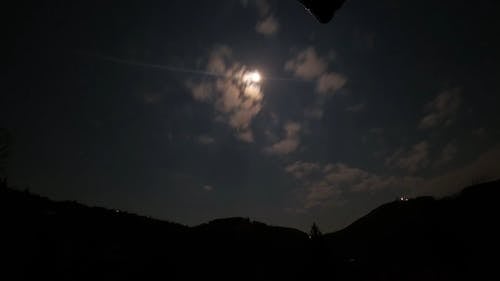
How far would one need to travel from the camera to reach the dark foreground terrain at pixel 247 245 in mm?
12531

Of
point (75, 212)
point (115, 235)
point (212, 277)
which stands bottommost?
point (212, 277)

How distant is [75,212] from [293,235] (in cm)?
2000

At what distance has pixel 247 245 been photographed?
76.1ft

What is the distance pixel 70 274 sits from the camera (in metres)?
11.8

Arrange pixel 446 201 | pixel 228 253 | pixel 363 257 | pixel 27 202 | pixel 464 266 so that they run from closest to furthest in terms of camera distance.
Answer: pixel 27 202, pixel 464 266, pixel 228 253, pixel 363 257, pixel 446 201

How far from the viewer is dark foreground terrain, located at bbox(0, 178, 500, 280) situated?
12.5m

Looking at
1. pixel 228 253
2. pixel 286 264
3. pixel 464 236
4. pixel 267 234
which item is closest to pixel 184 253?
pixel 228 253

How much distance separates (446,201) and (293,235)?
1425cm

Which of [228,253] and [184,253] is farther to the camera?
[228,253]

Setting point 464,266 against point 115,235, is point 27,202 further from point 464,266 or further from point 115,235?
point 464,266

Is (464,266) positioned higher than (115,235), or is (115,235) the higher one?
(115,235)

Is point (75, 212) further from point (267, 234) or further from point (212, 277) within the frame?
point (267, 234)

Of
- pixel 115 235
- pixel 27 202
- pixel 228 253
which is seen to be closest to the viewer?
pixel 27 202

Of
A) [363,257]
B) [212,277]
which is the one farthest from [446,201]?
[212,277]
